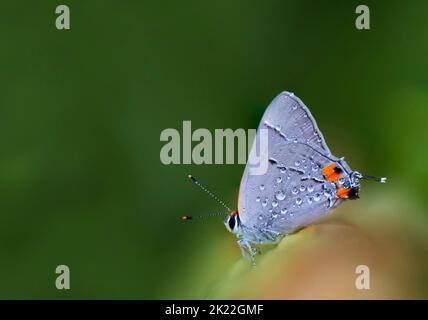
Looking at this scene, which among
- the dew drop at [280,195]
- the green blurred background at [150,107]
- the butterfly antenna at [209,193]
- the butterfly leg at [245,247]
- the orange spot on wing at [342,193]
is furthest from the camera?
the butterfly antenna at [209,193]

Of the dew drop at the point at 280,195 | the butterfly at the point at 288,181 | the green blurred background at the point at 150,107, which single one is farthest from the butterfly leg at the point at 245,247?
the dew drop at the point at 280,195

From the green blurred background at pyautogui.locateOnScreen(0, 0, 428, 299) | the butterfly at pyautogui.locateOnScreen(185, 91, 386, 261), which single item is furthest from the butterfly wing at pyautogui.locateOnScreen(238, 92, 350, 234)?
the green blurred background at pyautogui.locateOnScreen(0, 0, 428, 299)

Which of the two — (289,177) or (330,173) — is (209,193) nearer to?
(289,177)

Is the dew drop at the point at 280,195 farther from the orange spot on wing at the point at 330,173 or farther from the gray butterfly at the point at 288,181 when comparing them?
the orange spot on wing at the point at 330,173

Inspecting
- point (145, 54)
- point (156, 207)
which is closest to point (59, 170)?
point (156, 207)

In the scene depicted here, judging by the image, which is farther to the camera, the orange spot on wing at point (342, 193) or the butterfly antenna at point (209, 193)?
the butterfly antenna at point (209, 193)

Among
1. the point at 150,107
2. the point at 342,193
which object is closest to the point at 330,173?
the point at 342,193
